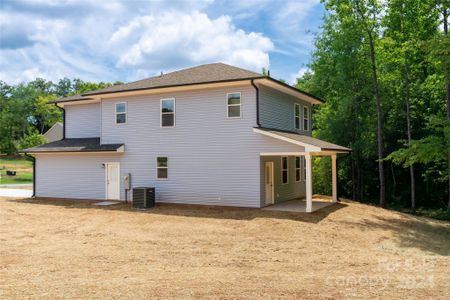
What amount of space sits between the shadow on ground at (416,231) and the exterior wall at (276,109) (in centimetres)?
537

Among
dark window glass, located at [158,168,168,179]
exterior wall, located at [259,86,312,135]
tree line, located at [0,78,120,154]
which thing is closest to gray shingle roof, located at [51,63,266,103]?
exterior wall, located at [259,86,312,135]

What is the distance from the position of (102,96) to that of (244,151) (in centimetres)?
769

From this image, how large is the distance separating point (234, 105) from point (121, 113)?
580cm

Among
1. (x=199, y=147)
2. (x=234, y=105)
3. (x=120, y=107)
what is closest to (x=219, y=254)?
(x=199, y=147)

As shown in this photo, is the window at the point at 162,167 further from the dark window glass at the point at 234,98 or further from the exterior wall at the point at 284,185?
the exterior wall at the point at 284,185

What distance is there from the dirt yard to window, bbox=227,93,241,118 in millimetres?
3818

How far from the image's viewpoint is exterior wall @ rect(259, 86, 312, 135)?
16.0m

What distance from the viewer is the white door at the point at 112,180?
1842cm

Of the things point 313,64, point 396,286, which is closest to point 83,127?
point 313,64

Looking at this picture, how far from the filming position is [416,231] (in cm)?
1346

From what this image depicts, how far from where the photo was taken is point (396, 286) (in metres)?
6.61

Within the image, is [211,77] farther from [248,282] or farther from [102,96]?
[248,282]

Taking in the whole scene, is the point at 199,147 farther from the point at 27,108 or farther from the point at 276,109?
the point at 27,108

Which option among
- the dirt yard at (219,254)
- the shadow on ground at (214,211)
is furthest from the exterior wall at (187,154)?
the dirt yard at (219,254)
